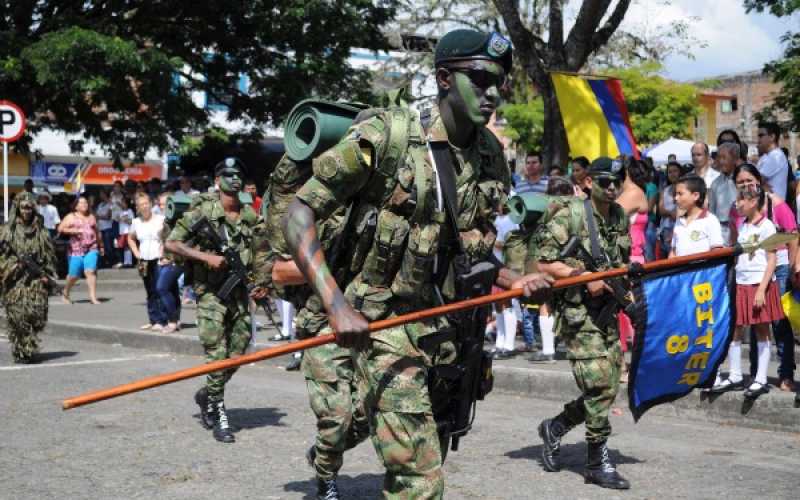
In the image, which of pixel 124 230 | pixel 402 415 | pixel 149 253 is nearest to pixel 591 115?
pixel 149 253

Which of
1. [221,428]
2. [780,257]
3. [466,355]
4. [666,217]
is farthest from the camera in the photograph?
[666,217]

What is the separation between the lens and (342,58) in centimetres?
2350

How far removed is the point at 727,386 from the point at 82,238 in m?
12.3

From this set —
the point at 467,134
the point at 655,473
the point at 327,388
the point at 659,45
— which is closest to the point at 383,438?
the point at 467,134

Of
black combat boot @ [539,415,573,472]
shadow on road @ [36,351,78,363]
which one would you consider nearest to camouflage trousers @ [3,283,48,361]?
shadow on road @ [36,351,78,363]

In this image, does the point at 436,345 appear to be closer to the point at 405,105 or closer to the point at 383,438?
the point at 383,438

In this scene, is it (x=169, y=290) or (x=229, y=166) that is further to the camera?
(x=169, y=290)

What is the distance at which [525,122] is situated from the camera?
127 ft

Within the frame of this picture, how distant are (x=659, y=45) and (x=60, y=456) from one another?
99.9 feet

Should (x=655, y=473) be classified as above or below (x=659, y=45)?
below

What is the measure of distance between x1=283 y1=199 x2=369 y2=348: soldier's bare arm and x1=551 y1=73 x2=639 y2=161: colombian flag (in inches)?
379

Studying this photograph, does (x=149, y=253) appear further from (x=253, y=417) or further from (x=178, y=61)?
(x=178, y=61)

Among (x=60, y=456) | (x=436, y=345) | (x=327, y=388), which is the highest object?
(x=436, y=345)

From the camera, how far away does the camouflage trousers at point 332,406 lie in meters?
5.59
